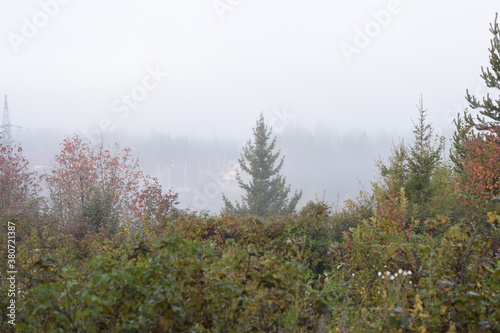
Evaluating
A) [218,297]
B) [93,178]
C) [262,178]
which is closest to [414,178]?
[218,297]

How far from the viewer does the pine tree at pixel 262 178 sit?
2931cm

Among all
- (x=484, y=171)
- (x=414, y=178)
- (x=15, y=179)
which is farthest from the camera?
(x=15, y=179)

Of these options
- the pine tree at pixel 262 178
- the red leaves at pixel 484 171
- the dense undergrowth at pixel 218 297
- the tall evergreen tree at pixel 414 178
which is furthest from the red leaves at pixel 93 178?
the pine tree at pixel 262 178

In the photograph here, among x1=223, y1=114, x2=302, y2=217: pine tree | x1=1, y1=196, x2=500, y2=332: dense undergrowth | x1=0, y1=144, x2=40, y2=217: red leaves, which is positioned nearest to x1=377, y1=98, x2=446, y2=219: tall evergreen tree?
x1=1, y1=196, x2=500, y2=332: dense undergrowth

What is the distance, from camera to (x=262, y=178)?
103 feet

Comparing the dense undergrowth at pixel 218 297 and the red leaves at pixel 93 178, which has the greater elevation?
the red leaves at pixel 93 178

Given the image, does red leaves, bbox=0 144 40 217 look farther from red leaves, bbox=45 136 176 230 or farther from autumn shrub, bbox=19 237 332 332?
autumn shrub, bbox=19 237 332 332

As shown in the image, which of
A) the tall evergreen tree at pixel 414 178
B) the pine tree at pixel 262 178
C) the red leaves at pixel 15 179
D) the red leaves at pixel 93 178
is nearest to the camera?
the tall evergreen tree at pixel 414 178

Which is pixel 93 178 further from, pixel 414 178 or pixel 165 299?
pixel 165 299

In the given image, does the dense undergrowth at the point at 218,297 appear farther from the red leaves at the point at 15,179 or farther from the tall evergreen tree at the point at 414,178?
the red leaves at the point at 15,179

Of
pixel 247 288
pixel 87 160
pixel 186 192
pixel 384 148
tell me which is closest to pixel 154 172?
pixel 186 192

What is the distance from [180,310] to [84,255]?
7.46 m

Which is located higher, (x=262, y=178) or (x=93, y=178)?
(x=262, y=178)

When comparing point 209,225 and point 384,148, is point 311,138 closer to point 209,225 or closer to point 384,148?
point 384,148
